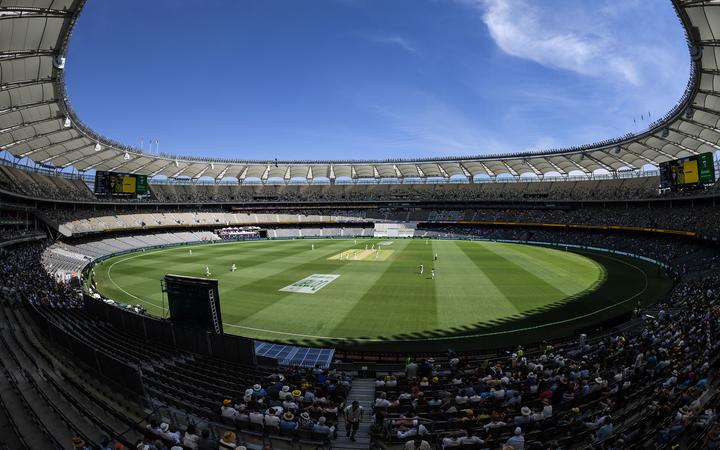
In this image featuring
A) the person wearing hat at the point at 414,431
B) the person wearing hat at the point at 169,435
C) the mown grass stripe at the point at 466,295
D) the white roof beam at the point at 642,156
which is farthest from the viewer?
the white roof beam at the point at 642,156

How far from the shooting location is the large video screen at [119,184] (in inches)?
2256

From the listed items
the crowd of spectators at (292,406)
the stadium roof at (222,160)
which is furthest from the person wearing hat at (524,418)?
Answer: the stadium roof at (222,160)

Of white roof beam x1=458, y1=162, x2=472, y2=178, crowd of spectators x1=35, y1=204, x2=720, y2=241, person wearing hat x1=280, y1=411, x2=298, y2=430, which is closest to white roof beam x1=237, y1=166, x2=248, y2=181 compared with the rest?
crowd of spectators x1=35, y1=204, x2=720, y2=241

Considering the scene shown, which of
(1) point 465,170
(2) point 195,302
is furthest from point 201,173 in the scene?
(2) point 195,302

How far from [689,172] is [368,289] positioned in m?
44.4

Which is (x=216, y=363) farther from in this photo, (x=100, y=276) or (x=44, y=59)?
(x=100, y=276)

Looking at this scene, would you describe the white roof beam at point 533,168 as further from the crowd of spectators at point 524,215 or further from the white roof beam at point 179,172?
the white roof beam at point 179,172

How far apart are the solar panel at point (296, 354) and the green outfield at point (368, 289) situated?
2327 millimetres

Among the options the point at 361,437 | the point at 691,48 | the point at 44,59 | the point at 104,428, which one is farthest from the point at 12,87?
the point at 691,48

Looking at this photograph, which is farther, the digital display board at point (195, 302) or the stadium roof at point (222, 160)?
the stadium roof at point (222, 160)

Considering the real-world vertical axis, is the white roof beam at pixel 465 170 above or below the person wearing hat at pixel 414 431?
above

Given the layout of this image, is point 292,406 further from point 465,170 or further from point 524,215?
point 465,170

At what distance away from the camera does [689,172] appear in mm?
46219

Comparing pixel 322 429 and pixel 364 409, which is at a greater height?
pixel 322 429
